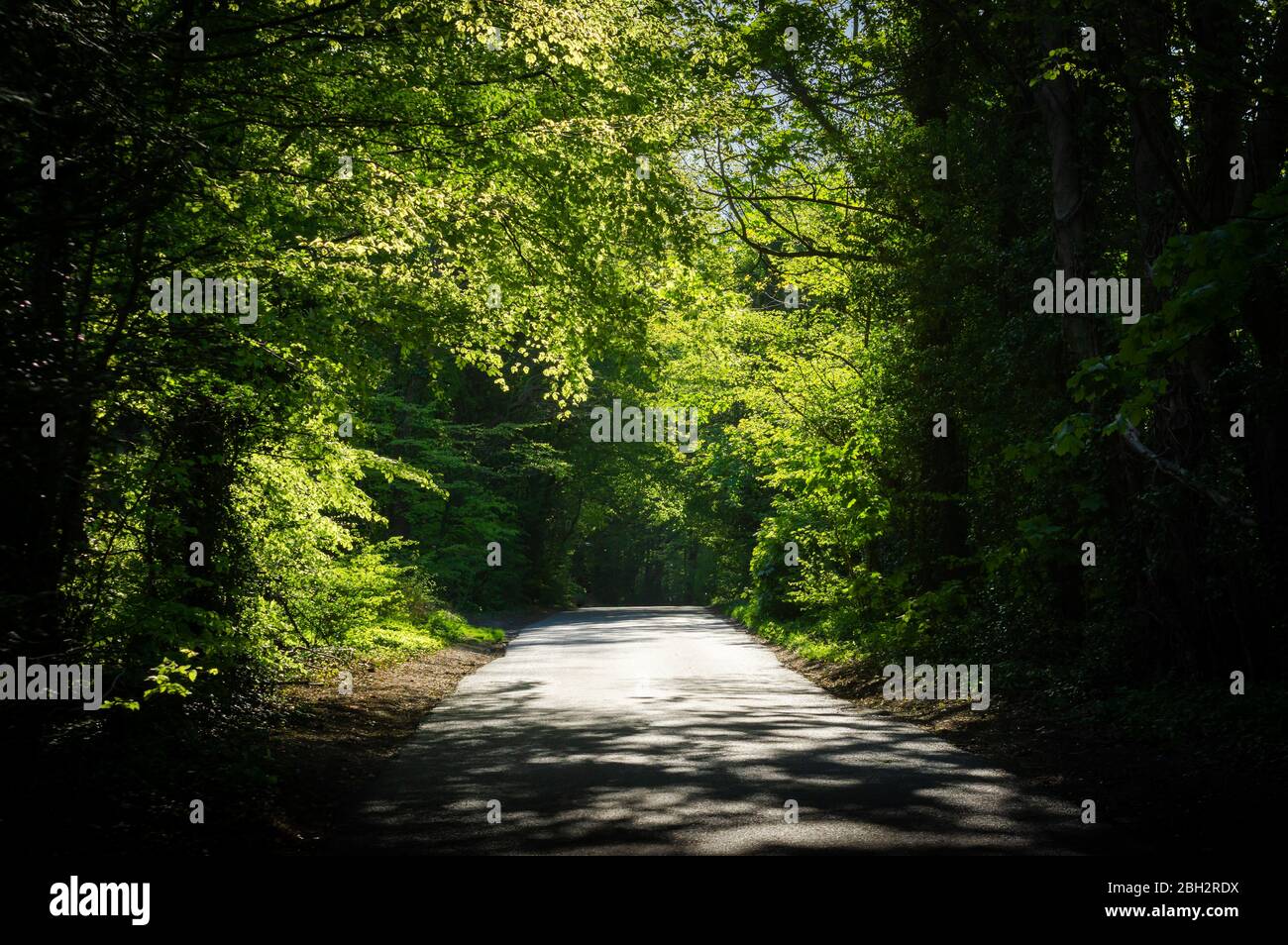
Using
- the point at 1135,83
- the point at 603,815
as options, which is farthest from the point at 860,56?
the point at 603,815

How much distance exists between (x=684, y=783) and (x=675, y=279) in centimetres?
874

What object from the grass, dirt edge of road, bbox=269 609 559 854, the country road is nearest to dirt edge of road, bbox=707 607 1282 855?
the country road

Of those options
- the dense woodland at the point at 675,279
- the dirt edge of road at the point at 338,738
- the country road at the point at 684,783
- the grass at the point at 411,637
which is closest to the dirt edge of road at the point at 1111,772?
the country road at the point at 684,783

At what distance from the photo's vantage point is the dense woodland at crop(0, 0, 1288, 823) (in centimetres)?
707

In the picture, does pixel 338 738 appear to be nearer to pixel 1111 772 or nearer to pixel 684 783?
pixel 684 783

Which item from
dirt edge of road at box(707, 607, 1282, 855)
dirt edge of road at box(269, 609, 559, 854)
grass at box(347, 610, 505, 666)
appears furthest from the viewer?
grass at box(347, 610, 505, 666)

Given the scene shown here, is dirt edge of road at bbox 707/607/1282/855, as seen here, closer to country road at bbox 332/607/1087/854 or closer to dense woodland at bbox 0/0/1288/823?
country road at bbox 332/607/1087/854

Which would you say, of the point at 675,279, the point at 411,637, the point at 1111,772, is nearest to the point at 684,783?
the point at 1111,772

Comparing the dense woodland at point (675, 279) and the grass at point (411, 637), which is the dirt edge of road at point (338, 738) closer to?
the grass at point (411, 637)

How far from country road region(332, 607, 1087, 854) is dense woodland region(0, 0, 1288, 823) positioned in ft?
7.25

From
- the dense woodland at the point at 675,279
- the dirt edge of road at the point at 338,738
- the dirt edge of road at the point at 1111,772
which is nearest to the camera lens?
the dirt edge of road at the point at 1111,772

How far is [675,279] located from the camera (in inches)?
610

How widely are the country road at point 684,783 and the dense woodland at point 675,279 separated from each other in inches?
87.0

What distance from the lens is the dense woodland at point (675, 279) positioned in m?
7.07
